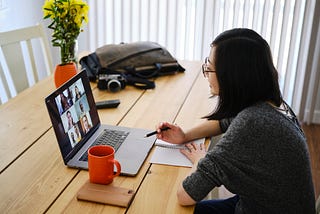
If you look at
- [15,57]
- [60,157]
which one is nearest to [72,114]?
[60,157]

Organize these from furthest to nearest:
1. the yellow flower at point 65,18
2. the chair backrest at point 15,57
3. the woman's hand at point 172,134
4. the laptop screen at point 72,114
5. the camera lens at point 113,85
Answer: the chair backrest at point 15,57 < the camera lens at point 113,85 < the yellow flower at point 65,18 < the woman's hand at point 172,134 < the laptop screen at point 72,114

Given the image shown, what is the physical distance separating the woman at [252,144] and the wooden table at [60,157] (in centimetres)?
13

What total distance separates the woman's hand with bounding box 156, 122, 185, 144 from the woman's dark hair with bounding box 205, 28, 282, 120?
0.99 feet

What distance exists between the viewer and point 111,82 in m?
2.00

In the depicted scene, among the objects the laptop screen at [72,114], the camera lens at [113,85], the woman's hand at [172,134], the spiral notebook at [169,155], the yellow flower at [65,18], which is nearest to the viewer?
the laptop screen at [72,114]

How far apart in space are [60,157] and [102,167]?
0.26m

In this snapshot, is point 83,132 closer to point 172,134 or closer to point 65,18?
point 172,134

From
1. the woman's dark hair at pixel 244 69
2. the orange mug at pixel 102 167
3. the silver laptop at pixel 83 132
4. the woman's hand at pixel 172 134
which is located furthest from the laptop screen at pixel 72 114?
the woman's dark hair at pixel 244 69

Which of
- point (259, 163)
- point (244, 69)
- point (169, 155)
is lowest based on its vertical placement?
point (169, 155)

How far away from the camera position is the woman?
113cm

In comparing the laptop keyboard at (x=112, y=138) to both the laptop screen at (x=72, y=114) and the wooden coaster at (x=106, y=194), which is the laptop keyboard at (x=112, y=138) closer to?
the laptop screen at (x=72, y=114)

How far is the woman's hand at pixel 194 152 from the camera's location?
1.38m

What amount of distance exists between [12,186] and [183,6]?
93.0 inches

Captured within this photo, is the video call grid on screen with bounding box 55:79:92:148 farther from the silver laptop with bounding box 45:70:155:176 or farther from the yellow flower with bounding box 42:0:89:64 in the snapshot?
the yellow flower with bounding box 42:0:89:64
